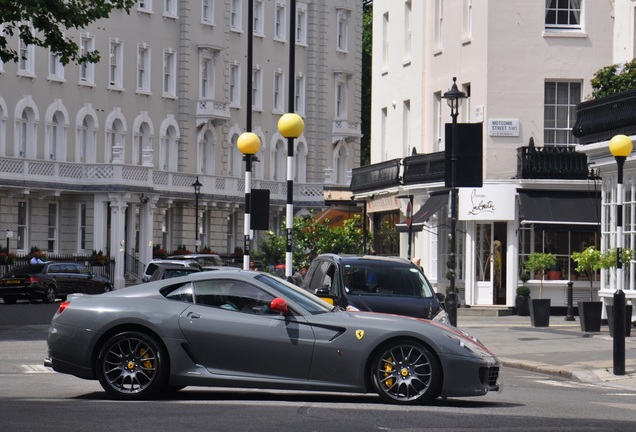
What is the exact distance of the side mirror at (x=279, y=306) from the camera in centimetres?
1627

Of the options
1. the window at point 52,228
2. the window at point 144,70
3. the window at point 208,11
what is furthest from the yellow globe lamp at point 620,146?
the window at point 208,11

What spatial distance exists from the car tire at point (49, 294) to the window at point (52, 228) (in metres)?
16.9

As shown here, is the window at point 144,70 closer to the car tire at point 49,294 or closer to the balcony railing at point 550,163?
the car tire at point 49,294

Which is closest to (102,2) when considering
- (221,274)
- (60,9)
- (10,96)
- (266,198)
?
(60,9)

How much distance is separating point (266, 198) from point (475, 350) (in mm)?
17351

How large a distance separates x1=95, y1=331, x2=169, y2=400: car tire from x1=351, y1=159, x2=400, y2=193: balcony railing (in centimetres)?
3880

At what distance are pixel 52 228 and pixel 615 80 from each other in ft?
143

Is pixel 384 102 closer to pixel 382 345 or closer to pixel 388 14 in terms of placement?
pixel 388 14

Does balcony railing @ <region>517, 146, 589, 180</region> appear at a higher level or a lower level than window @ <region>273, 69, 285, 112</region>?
lower

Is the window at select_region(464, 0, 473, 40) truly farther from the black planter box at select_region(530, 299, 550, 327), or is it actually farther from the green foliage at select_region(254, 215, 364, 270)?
the black planter box at select_region(530, 299, 550, 327)

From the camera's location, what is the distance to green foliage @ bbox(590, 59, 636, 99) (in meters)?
37.3

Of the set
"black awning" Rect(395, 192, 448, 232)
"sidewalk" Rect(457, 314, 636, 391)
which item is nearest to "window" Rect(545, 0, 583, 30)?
"black awning" Rect(395, 192, 448, 232)

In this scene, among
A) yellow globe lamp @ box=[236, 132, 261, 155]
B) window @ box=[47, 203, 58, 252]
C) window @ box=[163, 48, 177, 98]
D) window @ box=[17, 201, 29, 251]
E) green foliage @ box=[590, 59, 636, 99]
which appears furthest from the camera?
window @ box=[163, 48, 177, 98]

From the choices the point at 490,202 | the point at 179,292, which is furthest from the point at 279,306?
the point at 490,202
